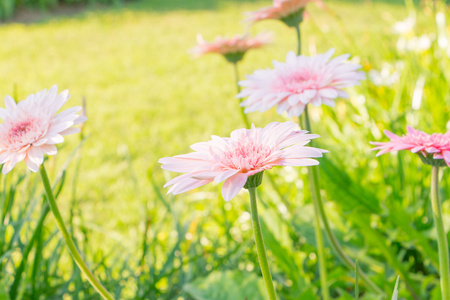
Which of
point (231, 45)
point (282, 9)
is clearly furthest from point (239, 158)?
point (231, 45)

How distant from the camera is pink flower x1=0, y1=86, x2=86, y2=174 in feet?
1.98

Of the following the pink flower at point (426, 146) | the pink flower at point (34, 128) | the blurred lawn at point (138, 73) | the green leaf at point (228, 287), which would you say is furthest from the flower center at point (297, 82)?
the blurred lawn at point (138, 73)

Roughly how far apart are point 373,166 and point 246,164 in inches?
51.6

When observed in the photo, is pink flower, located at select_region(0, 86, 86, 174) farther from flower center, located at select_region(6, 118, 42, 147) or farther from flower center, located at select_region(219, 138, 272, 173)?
flower center, located at select_region(219, 138, 272, 173)

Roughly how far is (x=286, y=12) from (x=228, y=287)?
1.94ft

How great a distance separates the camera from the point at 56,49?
4.65 meters

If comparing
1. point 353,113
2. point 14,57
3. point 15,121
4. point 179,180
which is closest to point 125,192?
point 353,113

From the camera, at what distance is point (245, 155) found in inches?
21.8

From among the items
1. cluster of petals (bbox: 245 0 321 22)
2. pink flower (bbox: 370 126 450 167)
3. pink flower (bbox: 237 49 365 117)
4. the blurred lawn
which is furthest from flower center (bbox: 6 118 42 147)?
the blurred lawn

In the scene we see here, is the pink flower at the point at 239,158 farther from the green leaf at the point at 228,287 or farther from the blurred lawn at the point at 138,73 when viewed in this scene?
the blurred lawn at the point at 138,73

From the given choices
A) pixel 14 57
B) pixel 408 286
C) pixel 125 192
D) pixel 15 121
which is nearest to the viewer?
pixel 15 121

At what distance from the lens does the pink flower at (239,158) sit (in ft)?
1.68

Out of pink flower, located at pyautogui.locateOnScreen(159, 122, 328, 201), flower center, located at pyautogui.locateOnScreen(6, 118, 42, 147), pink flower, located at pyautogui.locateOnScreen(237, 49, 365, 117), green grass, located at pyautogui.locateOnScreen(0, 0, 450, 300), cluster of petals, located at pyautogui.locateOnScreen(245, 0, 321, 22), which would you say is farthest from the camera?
green grass, located at pyautogui.locateOnScreen(0, 0, 450, 300)

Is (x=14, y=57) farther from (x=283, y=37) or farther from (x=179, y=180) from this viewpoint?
(x=179, y=180)
